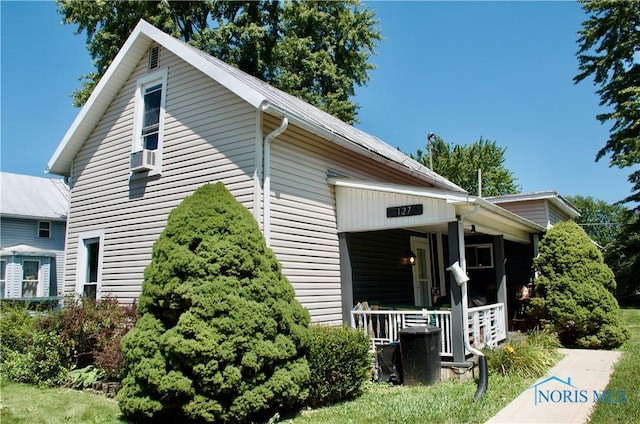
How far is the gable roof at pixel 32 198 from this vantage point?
23719 mm

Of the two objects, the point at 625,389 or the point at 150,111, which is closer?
the point at 625,389

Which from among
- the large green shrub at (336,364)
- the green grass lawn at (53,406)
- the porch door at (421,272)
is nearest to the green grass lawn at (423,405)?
the large green shrub at (336,364)

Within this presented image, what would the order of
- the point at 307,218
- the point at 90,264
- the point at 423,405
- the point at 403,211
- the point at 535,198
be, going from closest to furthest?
1. the point at 423,405
2. the point at 403,211
3. the point at 307,218
4. the point at 90,264
5. the point at 535,198

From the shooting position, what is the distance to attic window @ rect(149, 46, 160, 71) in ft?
33.0

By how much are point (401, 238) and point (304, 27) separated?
16081 millimetres

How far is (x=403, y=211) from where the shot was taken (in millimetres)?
8828

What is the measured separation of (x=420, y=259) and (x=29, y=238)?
20.4 m

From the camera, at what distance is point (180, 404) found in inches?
223

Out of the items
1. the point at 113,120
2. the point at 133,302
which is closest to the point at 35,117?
the point at 113,120

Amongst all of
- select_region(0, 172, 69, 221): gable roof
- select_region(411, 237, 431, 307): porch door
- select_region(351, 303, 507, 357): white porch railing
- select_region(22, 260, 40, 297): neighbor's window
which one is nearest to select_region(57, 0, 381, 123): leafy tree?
select_region(0, 172, 69, 221): gable roof

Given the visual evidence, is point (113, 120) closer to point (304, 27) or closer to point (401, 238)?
point (401, 238)

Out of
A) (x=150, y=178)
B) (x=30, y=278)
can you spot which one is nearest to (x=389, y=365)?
(x=150, y=178)

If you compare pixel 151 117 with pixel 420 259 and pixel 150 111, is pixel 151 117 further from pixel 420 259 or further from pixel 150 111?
pixel 420 259

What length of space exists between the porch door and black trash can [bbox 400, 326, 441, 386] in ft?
16.6
